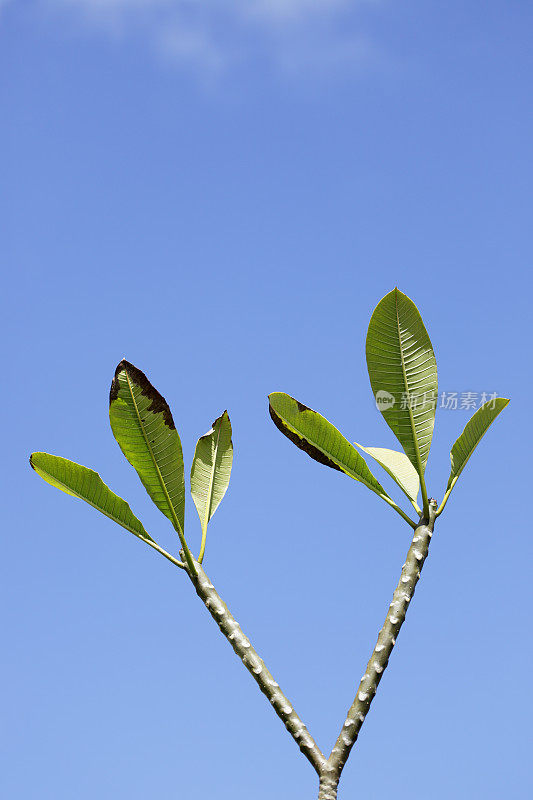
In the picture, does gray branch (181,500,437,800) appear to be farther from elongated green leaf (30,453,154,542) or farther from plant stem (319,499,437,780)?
elongated green leaf (30,453,154,542)

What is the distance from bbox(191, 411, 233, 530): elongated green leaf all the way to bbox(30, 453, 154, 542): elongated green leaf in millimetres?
192

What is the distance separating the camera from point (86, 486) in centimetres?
179

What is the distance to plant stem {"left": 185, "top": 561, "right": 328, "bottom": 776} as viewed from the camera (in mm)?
1612

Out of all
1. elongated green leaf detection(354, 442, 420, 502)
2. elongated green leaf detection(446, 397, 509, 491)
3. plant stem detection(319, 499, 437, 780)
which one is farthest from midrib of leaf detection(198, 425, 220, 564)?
elongated green leaf detection(446, 397, 509, 491)

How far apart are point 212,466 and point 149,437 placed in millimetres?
272

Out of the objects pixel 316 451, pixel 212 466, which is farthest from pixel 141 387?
pixel 316 451

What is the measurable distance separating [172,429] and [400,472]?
650mm

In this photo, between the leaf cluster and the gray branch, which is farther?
the leaf cluster

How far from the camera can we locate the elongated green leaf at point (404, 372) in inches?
68.6

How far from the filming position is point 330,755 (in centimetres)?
159

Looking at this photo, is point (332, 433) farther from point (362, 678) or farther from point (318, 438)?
point (362, 678)

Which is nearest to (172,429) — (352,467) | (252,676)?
(352,467)

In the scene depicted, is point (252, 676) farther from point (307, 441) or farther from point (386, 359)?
point (386, 359)

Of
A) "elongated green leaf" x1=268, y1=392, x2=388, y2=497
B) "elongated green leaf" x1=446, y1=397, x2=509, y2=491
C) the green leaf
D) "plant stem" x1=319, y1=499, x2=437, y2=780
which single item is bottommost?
"plant stem" x1=319, y1=499, x2=437, y2=780
